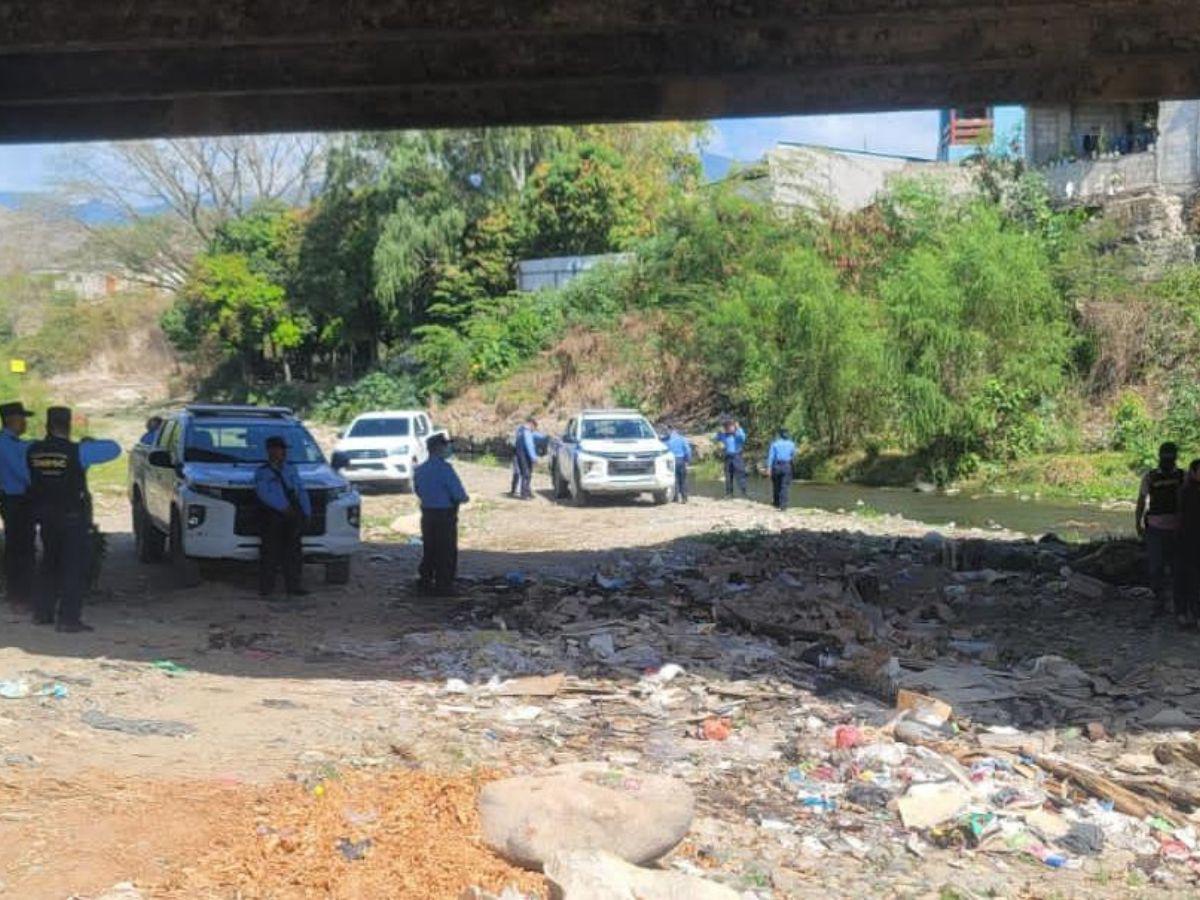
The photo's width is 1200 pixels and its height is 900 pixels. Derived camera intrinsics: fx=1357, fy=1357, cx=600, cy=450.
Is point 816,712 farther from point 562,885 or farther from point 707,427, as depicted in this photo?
point 707,427

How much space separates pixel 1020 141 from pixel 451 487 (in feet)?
121

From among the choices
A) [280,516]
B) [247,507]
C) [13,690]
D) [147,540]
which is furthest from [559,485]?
[13,690]

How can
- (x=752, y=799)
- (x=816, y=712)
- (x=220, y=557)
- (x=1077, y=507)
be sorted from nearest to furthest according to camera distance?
(x=752, y=799) < (x=816, y=712) < (x=220, y=557) < (x=1077, y=507)

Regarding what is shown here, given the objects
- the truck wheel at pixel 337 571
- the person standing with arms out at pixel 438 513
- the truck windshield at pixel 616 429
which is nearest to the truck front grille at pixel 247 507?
the truck wheel at pixel 337 571

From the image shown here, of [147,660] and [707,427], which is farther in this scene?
[707,427]

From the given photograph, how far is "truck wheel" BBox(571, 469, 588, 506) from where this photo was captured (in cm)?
2547

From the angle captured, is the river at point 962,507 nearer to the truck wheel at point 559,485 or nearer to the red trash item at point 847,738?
the truck wheel at point 559,485

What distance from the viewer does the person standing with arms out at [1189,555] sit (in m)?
12.6

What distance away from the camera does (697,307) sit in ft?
147

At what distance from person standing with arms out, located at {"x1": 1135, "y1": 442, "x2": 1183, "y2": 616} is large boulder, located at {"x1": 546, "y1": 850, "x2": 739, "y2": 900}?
28.4 feet

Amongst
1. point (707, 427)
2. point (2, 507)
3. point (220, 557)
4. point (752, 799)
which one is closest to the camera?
point (752, 799)

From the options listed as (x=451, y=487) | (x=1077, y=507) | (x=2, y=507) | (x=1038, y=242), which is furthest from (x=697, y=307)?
(x=2, y=507)

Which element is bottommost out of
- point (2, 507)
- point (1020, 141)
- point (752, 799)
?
point (752, 799)

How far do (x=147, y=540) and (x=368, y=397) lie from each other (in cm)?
4046
